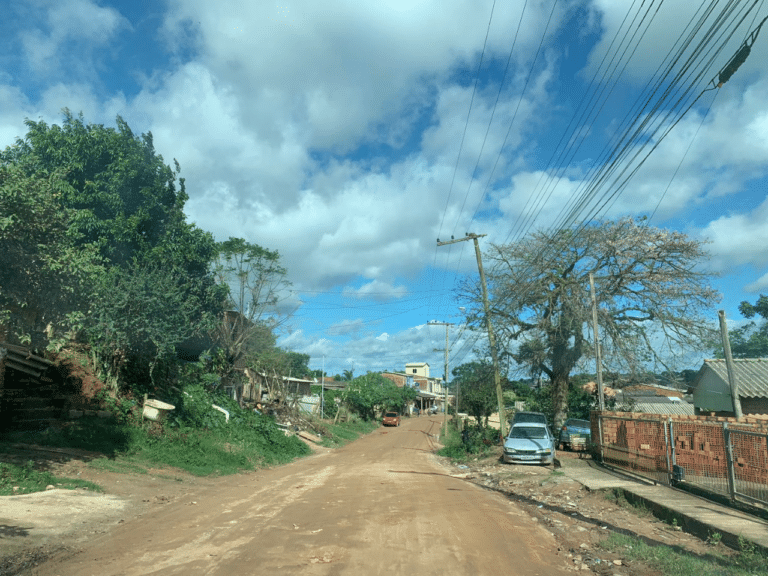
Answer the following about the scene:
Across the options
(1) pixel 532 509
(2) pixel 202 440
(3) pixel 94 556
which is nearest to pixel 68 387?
(2) pixel 202 440

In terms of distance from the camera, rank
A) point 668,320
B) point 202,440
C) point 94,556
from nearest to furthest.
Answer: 1. point 94,556
2. point 202,440
3. point 668,320

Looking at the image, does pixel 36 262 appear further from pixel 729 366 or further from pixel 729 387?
pixel 729 387

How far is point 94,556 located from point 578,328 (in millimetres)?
23417

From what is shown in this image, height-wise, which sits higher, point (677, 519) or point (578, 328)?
A: point (578, 328)

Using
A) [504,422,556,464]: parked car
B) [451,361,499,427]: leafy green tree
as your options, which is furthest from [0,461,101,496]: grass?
[451,361,499,427]: leafy green tree

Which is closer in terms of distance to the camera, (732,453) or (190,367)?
(732,453)

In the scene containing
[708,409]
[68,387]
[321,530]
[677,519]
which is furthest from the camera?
[708,409]

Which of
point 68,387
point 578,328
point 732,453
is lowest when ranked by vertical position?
point 732,453

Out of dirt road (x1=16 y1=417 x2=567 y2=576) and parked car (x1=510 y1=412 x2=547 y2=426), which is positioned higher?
parked car (x1=510 y1=412 x2=547 y2=426)

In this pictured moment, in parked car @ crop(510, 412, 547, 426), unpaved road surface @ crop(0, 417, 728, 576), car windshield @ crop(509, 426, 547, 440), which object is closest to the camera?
unpaved road surface @ crop(0, 417, 728, 576)

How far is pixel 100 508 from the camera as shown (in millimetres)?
10328

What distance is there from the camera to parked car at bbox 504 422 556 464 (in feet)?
69.6

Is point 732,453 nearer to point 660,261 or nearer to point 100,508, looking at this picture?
point 100,508

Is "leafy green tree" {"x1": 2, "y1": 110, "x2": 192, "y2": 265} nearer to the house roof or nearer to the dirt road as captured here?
the dirt road
